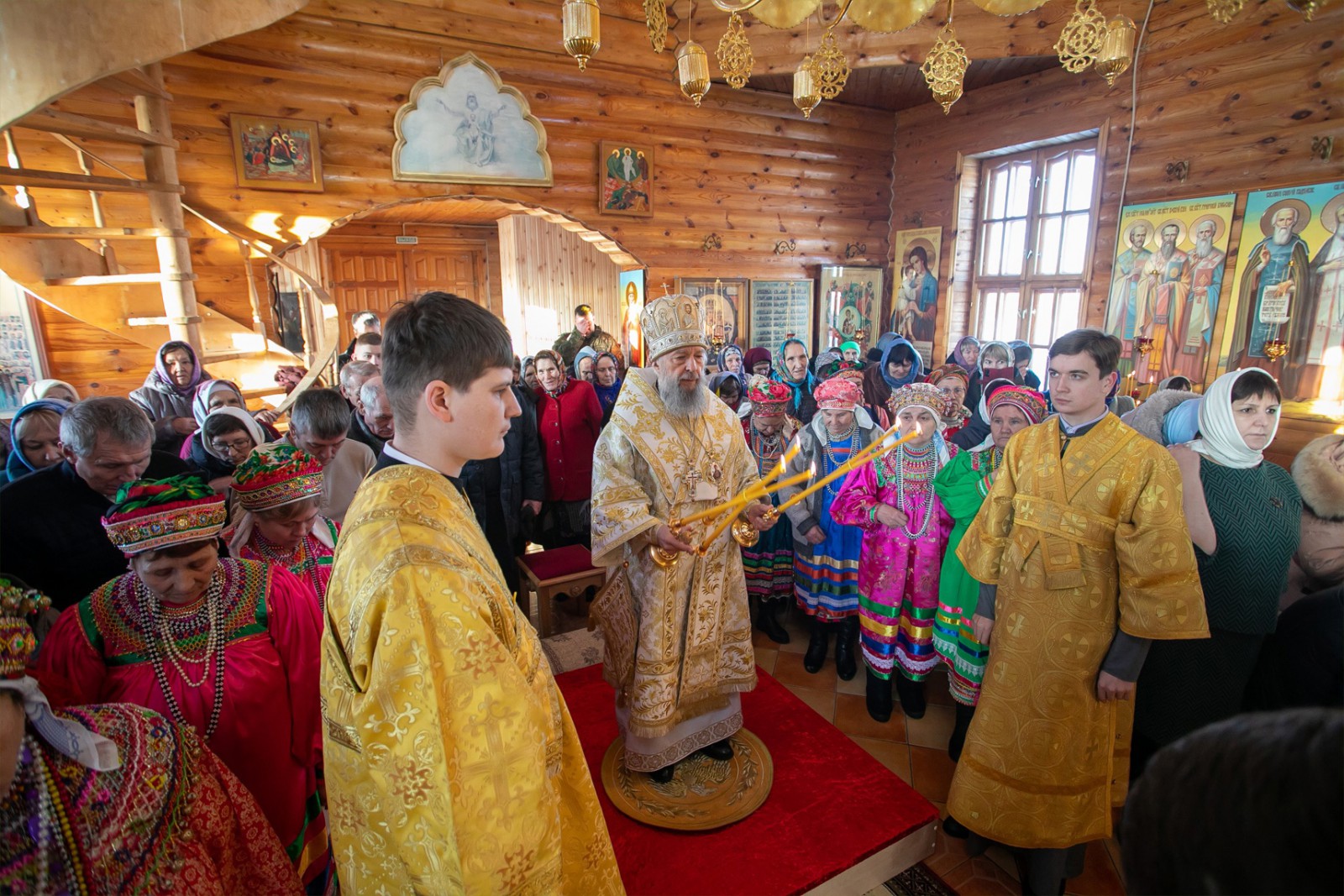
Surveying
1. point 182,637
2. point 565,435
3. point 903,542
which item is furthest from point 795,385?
point 182,637

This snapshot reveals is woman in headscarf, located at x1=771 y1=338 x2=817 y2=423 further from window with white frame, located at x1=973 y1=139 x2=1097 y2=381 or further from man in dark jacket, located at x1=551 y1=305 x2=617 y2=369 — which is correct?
window with white frame, located at x1=973 y1=139 x2=1097 y2=381

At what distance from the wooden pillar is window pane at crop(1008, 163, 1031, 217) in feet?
28.6

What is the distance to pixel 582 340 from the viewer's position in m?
6.77

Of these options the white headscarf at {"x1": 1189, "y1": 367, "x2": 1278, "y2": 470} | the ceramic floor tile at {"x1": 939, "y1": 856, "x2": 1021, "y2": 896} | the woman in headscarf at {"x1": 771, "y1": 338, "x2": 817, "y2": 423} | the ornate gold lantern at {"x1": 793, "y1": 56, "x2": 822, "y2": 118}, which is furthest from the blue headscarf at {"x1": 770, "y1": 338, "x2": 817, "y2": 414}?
the ceramic floor tile at {"x1": 939, "y1": 856, "x2": 1021, "y2": 896}

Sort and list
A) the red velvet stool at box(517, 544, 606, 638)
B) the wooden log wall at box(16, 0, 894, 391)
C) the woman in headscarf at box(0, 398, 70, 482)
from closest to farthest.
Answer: the woman in headscarf at box(0, 398, 70, 482), the red velvet stool at box(517, 544, 606, 638), the wooden log wall at box(16, 0, 894, 391)

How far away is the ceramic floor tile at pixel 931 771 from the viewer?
263 cm

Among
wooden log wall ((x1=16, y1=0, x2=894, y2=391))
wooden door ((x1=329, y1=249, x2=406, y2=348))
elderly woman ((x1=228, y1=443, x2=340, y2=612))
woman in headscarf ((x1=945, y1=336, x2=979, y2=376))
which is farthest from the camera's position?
wooden door ((x1=329, y1=249, x2=406, y2=348))

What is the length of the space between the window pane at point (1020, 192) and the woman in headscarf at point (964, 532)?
636 cm

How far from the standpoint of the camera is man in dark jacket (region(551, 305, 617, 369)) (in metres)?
6.53

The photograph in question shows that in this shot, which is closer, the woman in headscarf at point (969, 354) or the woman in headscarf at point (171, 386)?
the woman in headscarf at point (171, 386)

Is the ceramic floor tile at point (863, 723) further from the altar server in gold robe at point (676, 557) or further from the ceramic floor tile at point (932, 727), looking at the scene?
the altar server in gold robe at point (676, 557)

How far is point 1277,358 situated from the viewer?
17.3 feet

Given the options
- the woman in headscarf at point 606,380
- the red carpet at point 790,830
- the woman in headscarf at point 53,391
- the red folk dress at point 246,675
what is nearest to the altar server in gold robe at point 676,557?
the red carpet at point 790,830

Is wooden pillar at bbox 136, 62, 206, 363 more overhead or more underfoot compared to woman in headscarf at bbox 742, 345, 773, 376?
more overhead
